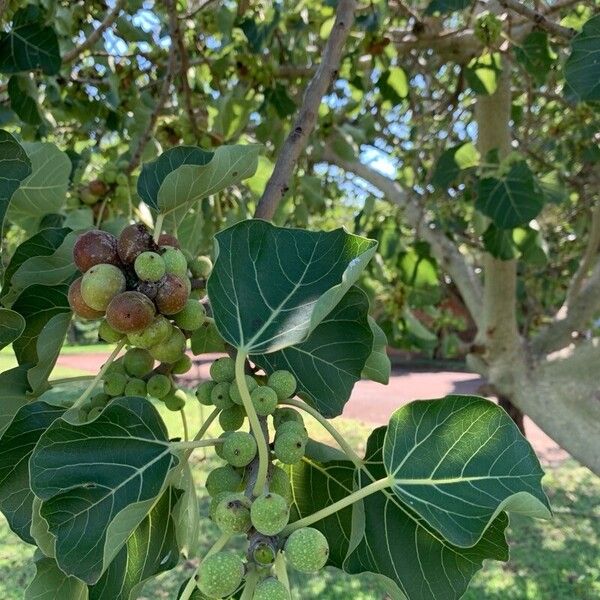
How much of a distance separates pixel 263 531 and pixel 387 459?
0.22 m

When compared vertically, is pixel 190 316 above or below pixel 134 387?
above

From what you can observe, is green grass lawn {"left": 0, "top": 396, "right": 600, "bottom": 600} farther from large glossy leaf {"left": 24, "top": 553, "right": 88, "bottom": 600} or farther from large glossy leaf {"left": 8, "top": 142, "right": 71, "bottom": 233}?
large glossy leaf {"left": 24, "top": 553, "right": 88, "bottom": 600}

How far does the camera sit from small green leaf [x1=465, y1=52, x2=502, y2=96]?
2443 millimetres

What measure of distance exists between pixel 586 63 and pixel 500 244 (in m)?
1.23

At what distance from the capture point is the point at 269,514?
23.4 inches

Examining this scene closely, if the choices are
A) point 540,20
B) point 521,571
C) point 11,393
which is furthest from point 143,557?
point 521,571

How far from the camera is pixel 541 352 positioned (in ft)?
10.1

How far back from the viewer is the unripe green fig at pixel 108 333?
0.82 meters

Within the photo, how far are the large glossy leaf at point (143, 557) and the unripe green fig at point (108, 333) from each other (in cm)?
22

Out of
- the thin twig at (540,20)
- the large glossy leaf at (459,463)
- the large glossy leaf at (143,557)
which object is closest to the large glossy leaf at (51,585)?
the large glossy leaf at (143,557)

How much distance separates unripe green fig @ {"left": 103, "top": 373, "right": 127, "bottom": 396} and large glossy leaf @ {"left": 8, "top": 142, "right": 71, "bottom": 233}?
47cm

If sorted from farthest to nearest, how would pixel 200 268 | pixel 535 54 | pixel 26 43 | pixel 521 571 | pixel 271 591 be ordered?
pixel 521 571 < pixel 535 54 < pixel 26 43 < pixel 200 268 < pixel 271 591

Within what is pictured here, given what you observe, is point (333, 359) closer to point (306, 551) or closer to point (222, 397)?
point (222, 397)

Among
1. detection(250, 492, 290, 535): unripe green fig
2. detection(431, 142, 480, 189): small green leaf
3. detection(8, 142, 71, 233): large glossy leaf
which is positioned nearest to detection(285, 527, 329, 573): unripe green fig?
detection(250, 492, 290, 535): unripe green fig
